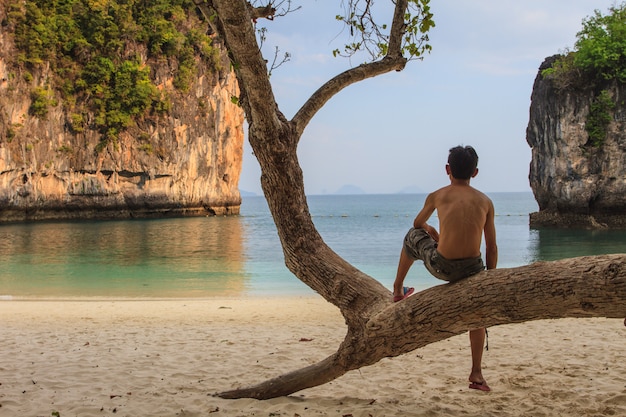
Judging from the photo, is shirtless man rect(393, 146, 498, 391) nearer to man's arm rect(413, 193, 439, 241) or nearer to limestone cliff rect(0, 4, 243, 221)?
man's arm rect(413, 193, 439, 241)

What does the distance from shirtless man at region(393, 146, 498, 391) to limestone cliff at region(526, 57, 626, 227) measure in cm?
2949

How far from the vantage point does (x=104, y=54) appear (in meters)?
46.0

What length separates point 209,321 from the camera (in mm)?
7965

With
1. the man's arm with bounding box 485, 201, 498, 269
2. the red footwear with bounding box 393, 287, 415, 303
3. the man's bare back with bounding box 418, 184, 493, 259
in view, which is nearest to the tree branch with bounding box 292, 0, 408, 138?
the man's bare back with bounding box 418, 184, 493, 259

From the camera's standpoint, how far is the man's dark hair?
3123 millimetres

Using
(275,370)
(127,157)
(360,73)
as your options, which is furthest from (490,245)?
(127,157)

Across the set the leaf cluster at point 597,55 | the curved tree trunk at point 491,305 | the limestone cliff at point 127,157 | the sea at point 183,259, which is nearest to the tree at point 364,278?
the curved tree trunk at point 491,305

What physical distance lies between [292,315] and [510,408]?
5.22m

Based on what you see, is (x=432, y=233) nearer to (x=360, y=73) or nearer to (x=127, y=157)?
(x=360, y=73)

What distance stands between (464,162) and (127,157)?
4671 centimetres

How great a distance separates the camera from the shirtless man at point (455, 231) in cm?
296

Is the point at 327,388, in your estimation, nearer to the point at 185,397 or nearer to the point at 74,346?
the point at 185,397

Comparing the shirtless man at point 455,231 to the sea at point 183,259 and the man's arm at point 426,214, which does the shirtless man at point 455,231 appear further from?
the sea at point 183,259

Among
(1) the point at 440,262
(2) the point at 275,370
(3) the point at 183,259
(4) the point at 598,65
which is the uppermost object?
(4) the point at 598,65
